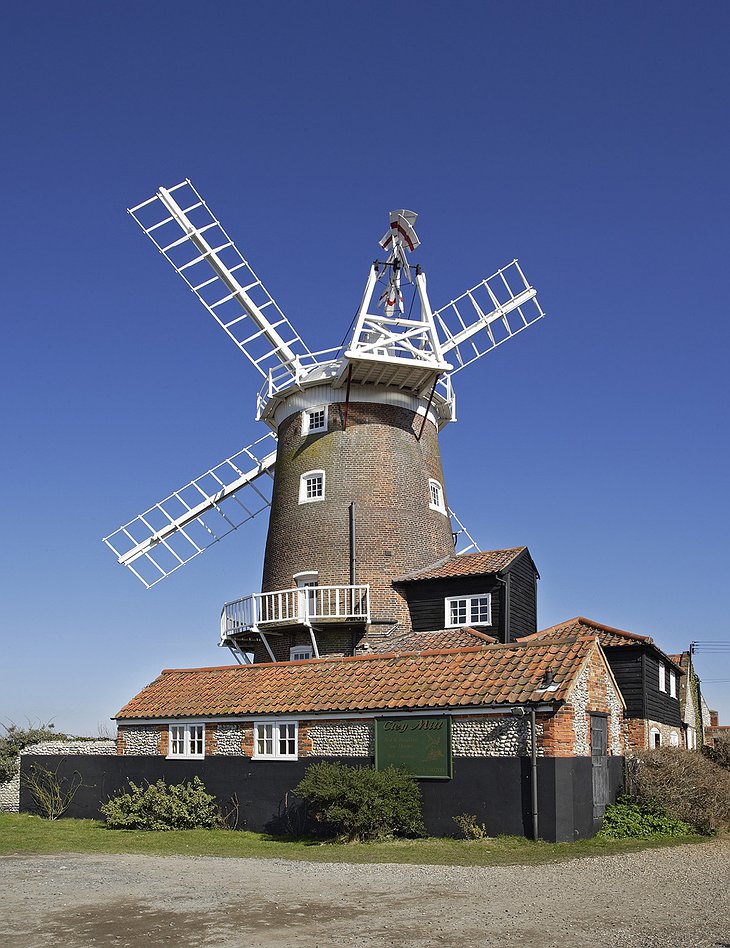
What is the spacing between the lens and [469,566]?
3086 cm

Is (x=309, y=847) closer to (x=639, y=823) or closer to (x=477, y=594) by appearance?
(x=639, y=823)

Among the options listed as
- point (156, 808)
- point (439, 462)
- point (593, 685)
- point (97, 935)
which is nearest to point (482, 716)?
point (593, 685)

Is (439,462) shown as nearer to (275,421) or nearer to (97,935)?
(275,421)

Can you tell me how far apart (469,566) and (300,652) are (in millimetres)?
6082

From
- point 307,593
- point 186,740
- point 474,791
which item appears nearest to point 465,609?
point 307,593

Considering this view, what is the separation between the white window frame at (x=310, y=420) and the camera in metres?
33.0

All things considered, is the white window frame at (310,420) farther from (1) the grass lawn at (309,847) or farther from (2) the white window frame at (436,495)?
(1) the grass lawn at (309,847)

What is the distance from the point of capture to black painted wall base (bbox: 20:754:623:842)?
1931 centimetres

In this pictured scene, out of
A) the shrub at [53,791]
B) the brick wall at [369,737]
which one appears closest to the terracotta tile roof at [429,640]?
the brick wall at [369,737]

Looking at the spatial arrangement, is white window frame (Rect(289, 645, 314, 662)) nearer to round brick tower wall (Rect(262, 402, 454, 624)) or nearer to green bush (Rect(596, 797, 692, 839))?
round brick tower wall (Rect(262, 402, 454, 624))

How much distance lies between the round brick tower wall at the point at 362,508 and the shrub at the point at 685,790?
1015cm

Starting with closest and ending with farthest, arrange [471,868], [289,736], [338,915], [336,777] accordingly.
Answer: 1. [338,915]
2. [471,868]
3. [336,777]
4. [289,736]

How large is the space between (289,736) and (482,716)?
5.22m

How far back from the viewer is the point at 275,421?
3562 cm
